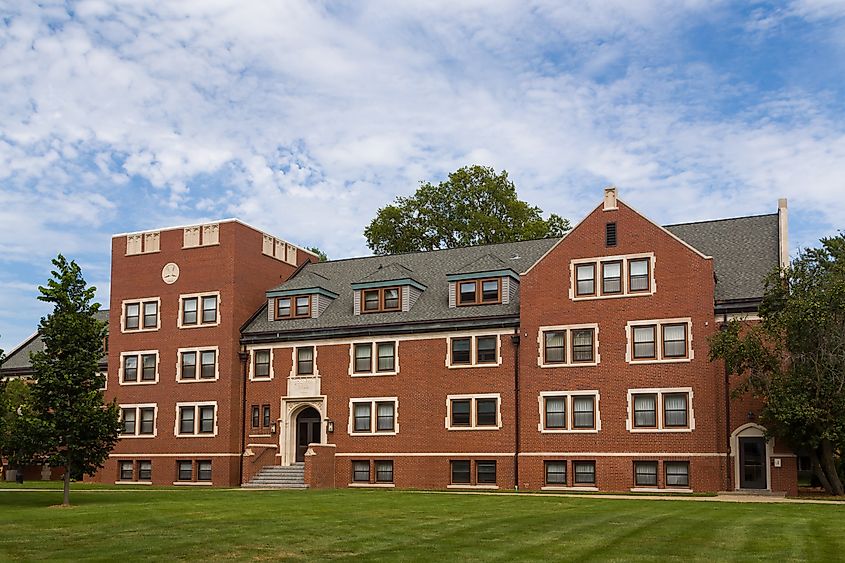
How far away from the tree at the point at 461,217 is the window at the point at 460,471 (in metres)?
25.3

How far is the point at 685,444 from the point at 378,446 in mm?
14250

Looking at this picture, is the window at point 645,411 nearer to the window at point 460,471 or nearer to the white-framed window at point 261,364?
the window at point 460,471

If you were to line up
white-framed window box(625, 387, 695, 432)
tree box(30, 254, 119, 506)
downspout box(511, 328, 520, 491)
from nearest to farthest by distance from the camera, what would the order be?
1. tree box(30, 254, 119, 506)
2. white-framed window box(625, 387, 695, 432)
3. downspout box(511, 328, 520, 491)

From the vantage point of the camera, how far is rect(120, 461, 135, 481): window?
51469 millimetres

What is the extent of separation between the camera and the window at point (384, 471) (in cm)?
4590

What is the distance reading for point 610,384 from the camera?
41.6 metres

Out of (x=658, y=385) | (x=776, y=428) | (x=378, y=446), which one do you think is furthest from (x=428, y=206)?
(x=776, y=428)

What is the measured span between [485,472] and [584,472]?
4.55m

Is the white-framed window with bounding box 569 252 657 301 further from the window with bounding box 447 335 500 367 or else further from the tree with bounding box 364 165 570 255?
the tree with bounding box 364 165 570 255

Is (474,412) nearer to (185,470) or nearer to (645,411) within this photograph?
(645,411)

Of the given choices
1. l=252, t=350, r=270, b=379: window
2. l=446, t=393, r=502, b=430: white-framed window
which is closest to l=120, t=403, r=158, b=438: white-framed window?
l=252, t=350, r=270, b=379: window

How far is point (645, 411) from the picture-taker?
4088 centimetres

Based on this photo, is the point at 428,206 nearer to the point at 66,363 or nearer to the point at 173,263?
the point at 173,263

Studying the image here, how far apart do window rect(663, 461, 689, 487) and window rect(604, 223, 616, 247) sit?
9421 mm
